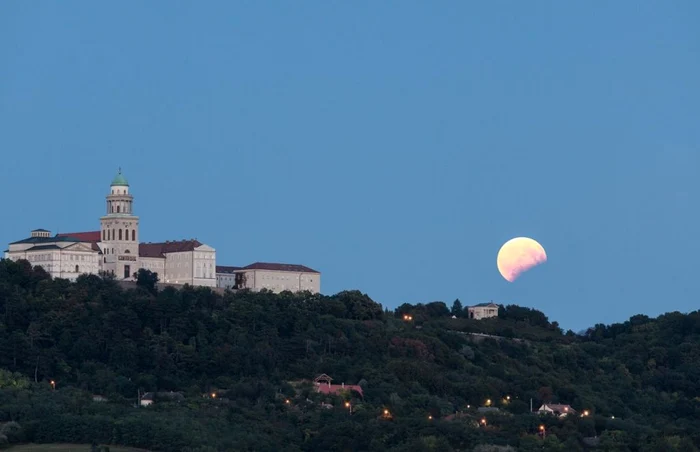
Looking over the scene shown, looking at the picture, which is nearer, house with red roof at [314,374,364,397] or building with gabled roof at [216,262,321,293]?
house with red roof at [314,374,364,397]

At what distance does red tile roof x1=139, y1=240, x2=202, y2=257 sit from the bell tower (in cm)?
102

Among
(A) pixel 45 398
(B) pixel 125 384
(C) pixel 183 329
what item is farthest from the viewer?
(C) pixel 183 329

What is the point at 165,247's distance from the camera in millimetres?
120688

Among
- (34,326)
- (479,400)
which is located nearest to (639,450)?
(479,400)

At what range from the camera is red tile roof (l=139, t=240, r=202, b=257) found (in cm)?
11894

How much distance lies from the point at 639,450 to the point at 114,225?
154 feet

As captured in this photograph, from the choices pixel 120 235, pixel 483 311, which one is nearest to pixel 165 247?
pixel 120 235

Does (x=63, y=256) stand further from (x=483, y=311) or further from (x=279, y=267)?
(x=483, y=311)

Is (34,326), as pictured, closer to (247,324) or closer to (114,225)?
(247,324)

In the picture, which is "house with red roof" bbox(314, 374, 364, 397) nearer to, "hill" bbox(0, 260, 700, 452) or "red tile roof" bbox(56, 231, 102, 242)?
"hill" bbox(0, 260, 700, 452)

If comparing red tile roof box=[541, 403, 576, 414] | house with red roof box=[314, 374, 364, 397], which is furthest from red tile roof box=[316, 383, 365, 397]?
red tile roof box=[541, 403, 576, 414]

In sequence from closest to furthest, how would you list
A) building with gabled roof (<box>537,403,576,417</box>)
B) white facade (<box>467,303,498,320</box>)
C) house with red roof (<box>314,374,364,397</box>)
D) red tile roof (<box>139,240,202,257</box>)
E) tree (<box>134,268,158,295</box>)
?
building with gabled roof (<box>537,403,576,417</box>)
house with red roof (<box>314,374,364,397</box>)
tree (<box>134,268,158,295</box>)
red tile roof (<box>139,240,202,257</box>)
white facade (<box>467,303,498,320</box>)

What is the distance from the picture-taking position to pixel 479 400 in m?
97.1

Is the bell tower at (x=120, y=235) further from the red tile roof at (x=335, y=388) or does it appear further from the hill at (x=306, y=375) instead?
the red tile roof at (x=335, y=388)
